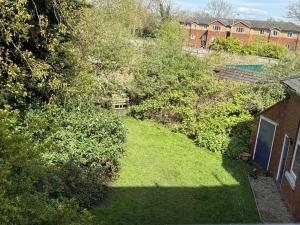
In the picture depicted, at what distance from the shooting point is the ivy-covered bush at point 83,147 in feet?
37.6

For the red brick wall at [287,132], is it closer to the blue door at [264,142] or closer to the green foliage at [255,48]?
the blue door at [264,142]

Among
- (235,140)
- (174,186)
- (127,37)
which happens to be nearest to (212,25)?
(127,37)

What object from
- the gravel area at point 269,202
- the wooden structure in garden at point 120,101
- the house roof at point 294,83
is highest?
the house roof at point 294,83

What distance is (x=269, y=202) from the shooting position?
12.9m

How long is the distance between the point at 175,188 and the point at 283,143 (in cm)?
443

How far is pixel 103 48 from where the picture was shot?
21375 mm

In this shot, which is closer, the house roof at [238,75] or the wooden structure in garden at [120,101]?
the house roof at [238,75]

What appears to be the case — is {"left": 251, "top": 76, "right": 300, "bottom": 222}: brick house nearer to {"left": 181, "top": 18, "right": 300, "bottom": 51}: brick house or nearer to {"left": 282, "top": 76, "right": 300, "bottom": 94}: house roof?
{"left": 282, "top": 76, "right": 300, "bottom": 94}: house roof

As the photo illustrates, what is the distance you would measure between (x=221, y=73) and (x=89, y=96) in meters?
9.68

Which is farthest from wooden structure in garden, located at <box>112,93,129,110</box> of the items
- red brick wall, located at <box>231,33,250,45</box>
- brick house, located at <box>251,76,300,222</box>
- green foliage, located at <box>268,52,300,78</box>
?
red brick wall, located at <box>231,33,250,45</box>

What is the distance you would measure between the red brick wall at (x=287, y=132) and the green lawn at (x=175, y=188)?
1.15 meters

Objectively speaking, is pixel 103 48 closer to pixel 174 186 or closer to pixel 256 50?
pixel 174 186

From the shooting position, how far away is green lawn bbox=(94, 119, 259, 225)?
1134 cm

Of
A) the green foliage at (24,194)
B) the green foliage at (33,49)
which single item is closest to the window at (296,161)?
the green foliage at (33,49)
